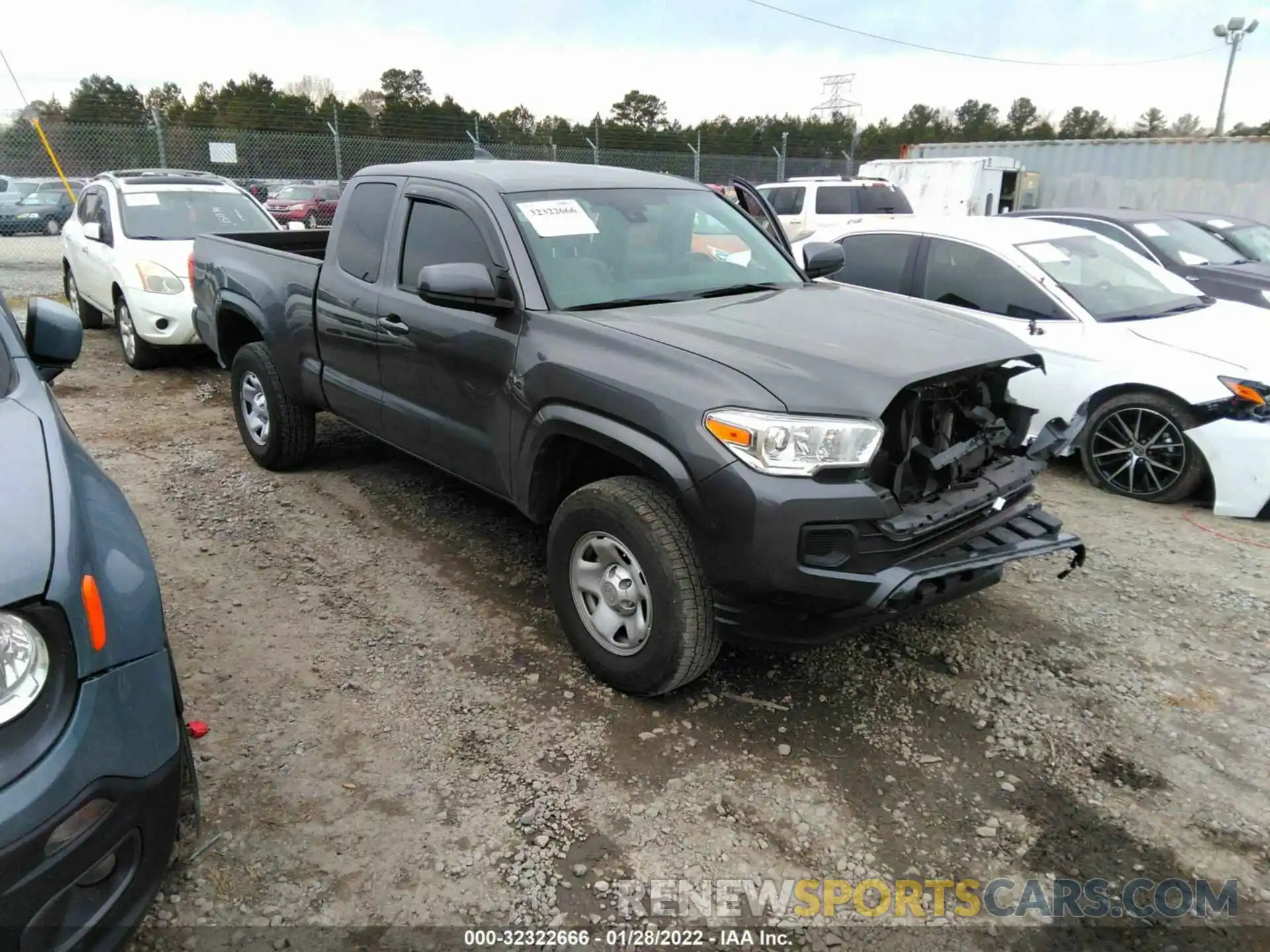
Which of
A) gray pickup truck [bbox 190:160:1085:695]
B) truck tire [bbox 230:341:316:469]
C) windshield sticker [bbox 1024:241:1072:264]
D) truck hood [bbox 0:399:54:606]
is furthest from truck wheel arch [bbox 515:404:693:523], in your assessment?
windshield sticker [bbox 1024:241:1072:264]

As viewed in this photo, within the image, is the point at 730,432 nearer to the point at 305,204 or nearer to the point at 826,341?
the point at 826,341

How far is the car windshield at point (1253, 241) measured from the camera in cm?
1007

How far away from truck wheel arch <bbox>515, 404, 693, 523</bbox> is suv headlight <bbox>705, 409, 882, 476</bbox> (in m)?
0.21

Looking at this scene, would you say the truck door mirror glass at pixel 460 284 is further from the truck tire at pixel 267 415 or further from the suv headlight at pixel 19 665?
the truck tire at pixel 267 415

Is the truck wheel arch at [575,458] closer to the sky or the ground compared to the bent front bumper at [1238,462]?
closer to the sky

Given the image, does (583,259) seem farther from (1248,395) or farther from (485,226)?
(1248,395)

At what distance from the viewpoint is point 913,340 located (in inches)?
130

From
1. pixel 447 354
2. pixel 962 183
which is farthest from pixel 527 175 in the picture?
pixel 962 183

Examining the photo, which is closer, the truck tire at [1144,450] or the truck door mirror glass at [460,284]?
the truck door mirror glass at [460,284]

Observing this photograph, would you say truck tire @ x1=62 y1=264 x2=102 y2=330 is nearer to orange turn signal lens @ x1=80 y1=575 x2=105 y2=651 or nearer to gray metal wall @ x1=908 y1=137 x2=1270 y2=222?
orange turn signal lens @ x1=80 y1=575 x2=105 y2=651

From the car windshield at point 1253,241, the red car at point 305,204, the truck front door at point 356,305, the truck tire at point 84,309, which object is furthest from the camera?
the red car at point 305,204

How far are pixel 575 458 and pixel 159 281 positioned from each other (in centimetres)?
603

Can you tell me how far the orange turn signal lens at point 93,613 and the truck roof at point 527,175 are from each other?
8.29ft

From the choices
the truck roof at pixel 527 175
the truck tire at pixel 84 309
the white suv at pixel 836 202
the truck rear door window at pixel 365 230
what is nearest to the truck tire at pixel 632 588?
the truck roof at pixel 527 175
